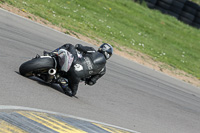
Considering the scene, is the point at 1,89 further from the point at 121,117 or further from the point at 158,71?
the point at 158,71

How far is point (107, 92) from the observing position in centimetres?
921

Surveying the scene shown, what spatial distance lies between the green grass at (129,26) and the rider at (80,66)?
27.5 ft

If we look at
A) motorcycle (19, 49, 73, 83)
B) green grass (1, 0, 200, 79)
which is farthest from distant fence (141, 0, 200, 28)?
motorcycle (19, 49, 73, 83)

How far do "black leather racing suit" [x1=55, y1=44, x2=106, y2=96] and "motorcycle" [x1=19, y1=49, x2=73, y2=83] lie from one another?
0.76ft

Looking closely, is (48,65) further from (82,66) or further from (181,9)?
(181,9)

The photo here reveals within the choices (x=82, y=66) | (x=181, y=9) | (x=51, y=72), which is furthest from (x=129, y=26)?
(x=51, y=72)

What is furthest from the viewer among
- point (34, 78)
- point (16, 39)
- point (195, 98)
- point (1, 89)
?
point (195, 98)

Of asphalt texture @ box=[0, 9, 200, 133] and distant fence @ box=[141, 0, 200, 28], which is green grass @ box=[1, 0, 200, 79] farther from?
asphalt texture @ box=[0, 9, 200, 133]

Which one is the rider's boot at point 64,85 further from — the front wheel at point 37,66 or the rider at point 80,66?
the front wheel at point 37,66

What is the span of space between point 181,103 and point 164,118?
269 cm

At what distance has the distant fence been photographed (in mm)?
26930

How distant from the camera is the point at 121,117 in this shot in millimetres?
7582

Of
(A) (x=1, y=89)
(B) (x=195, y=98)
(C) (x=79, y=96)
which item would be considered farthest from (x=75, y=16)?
(A) (x=1, y=89)

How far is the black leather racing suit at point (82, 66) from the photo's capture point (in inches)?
291
